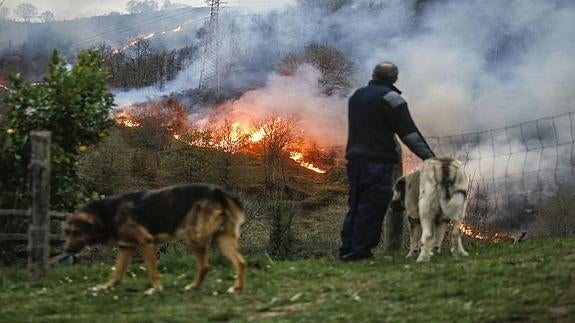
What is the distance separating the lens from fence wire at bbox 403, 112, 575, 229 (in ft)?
61.3

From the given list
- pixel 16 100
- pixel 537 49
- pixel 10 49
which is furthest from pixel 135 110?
pixel 16 100

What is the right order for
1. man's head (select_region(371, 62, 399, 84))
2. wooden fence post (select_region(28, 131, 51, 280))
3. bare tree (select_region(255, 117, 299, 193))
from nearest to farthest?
wooden fence post (select_region(28, 131, 51, 280)) < man's head (select_region(371, 62, 399, 84)) < bare tree (select_region(255, 117, 299, 193))

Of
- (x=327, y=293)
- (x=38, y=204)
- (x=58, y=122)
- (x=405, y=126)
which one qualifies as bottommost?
(x=327, y=293)

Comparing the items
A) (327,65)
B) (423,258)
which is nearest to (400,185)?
(423,258)

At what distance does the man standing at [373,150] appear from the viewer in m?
9.43

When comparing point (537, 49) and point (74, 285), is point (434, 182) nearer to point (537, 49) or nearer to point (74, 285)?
point (74, 285)

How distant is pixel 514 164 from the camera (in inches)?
1490

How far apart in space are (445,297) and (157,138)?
47744mm

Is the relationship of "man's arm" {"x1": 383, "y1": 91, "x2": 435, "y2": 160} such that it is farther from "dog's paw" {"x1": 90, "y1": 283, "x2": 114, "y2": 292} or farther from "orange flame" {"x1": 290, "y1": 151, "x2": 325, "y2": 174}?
"orange flame" {"x1": 290, "y1": 151, "x2": 325, "y2": 174}

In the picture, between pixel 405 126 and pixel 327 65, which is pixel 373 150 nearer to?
pixel 405 126

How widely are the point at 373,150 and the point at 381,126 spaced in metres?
0.31

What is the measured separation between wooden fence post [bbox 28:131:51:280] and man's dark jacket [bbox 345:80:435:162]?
11.9ft

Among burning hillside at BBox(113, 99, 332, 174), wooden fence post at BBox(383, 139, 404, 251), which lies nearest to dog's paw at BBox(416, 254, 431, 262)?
wooden fence post at BBox(383, 139, 404, 251)

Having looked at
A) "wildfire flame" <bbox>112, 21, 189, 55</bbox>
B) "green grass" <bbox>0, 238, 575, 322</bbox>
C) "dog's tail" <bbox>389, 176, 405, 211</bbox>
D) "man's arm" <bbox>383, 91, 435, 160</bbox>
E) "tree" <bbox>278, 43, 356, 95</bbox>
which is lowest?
"green grass" <bbox>0, 238, 575, 322</bbox>
